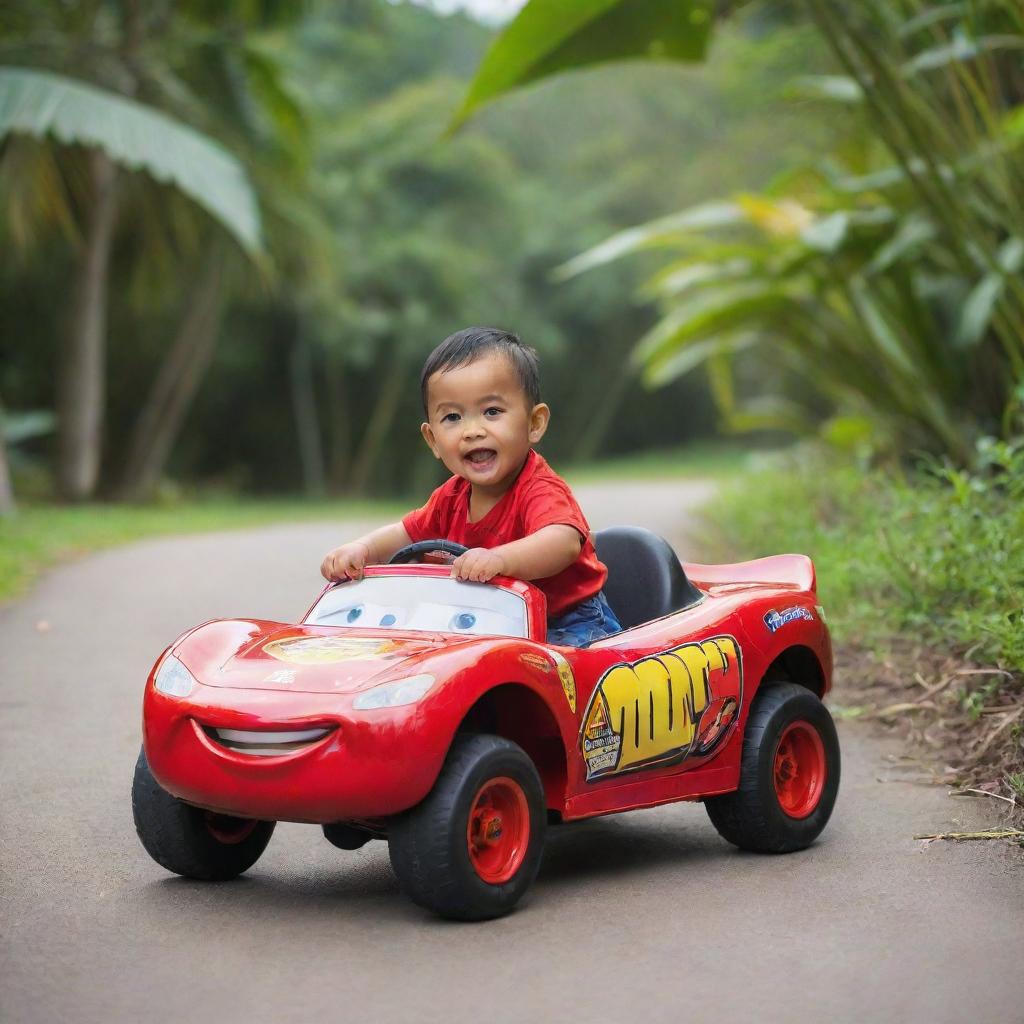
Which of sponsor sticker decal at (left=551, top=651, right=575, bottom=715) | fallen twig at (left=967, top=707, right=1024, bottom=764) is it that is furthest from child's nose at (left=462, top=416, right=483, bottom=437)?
fallen twig at (left=967, top=707, right=1024, bottom=764)

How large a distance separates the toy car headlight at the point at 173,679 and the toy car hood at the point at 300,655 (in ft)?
0.06

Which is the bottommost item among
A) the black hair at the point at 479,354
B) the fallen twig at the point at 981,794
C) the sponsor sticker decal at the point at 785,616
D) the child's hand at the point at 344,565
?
the fallen twig at the point at 981,794

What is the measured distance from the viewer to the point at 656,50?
28.7 feet

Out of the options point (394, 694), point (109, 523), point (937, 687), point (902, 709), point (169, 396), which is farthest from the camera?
point (169, 396)

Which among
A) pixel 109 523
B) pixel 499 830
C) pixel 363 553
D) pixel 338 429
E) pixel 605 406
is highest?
pixel 363 553

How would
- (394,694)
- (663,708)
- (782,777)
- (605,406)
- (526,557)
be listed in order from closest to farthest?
(394,694) → (526,557) → (663,708) → (782,777) → (605,406)

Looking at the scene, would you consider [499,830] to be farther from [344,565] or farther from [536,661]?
[344,565]

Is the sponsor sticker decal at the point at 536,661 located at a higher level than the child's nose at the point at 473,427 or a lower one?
lower

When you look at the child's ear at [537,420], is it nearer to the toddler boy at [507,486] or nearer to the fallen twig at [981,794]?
the toddler boy at [507,486]

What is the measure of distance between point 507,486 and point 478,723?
0.84m

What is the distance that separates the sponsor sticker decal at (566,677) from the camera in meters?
4.29

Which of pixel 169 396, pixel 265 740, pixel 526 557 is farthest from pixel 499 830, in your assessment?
pixel 169 396

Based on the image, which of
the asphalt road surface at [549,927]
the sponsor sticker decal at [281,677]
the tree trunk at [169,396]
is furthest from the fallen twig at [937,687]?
the tree trunk at [169,396]

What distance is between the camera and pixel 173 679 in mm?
4273
